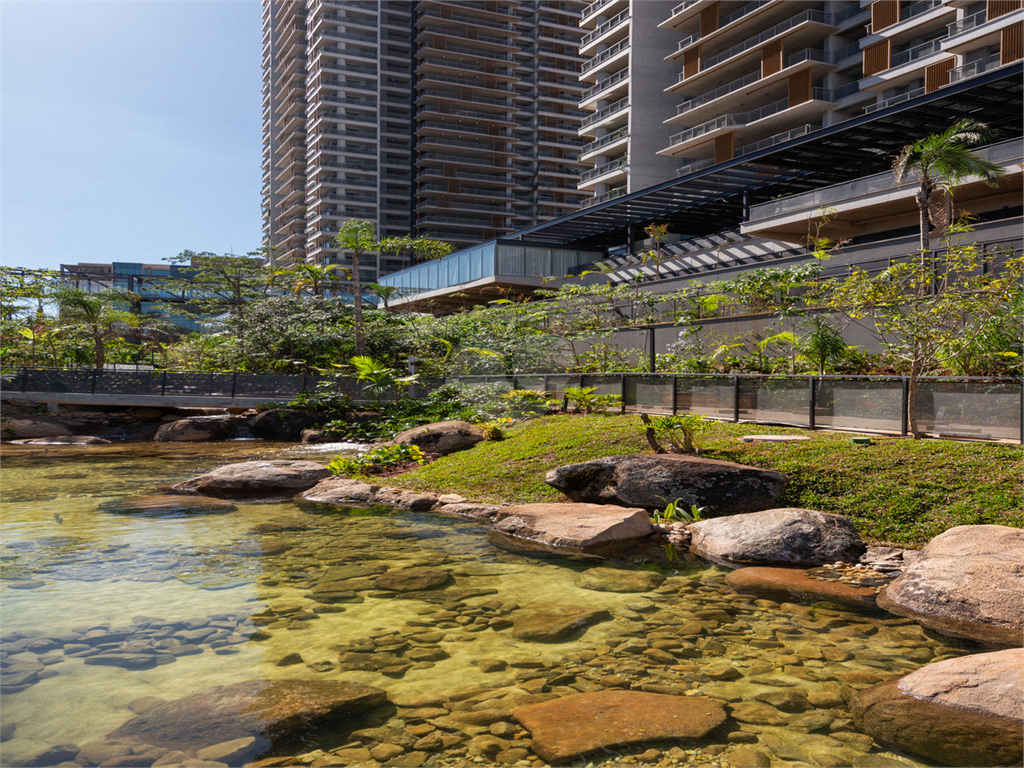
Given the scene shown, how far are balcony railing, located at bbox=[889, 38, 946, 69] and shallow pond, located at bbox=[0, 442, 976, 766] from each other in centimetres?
3832

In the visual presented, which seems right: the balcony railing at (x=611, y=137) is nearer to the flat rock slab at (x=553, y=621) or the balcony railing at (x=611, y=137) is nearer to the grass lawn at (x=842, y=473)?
the grass lawn at (x=842, y=473)

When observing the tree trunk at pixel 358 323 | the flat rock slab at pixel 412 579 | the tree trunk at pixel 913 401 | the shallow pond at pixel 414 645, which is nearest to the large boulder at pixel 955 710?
the shallow pond at pixel 414 645

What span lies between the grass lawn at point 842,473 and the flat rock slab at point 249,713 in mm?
6709

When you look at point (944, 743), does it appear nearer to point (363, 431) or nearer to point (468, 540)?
point (468, 540)

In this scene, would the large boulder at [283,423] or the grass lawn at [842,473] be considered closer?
the grass lawn at [842,473]

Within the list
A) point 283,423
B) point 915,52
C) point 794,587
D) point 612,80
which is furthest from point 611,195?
A: point 794,587

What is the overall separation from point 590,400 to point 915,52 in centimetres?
3252

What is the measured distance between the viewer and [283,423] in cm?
2322

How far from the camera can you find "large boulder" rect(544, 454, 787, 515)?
974cm

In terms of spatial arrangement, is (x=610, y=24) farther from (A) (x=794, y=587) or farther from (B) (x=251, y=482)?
(A) (x=794, y=587)

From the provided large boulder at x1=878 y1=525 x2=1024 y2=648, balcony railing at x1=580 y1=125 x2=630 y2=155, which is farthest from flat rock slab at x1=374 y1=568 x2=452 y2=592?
balcony railing at x1=580 y1=125 x2=630 y2=155

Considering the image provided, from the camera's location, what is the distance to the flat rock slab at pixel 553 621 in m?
5.85

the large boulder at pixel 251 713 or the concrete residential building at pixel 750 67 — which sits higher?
the concrete residential building at pixel 750 67

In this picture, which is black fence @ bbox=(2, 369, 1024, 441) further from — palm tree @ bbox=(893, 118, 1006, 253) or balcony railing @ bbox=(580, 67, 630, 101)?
balcony railing @ bbox=(580, 67, 630, 101)
